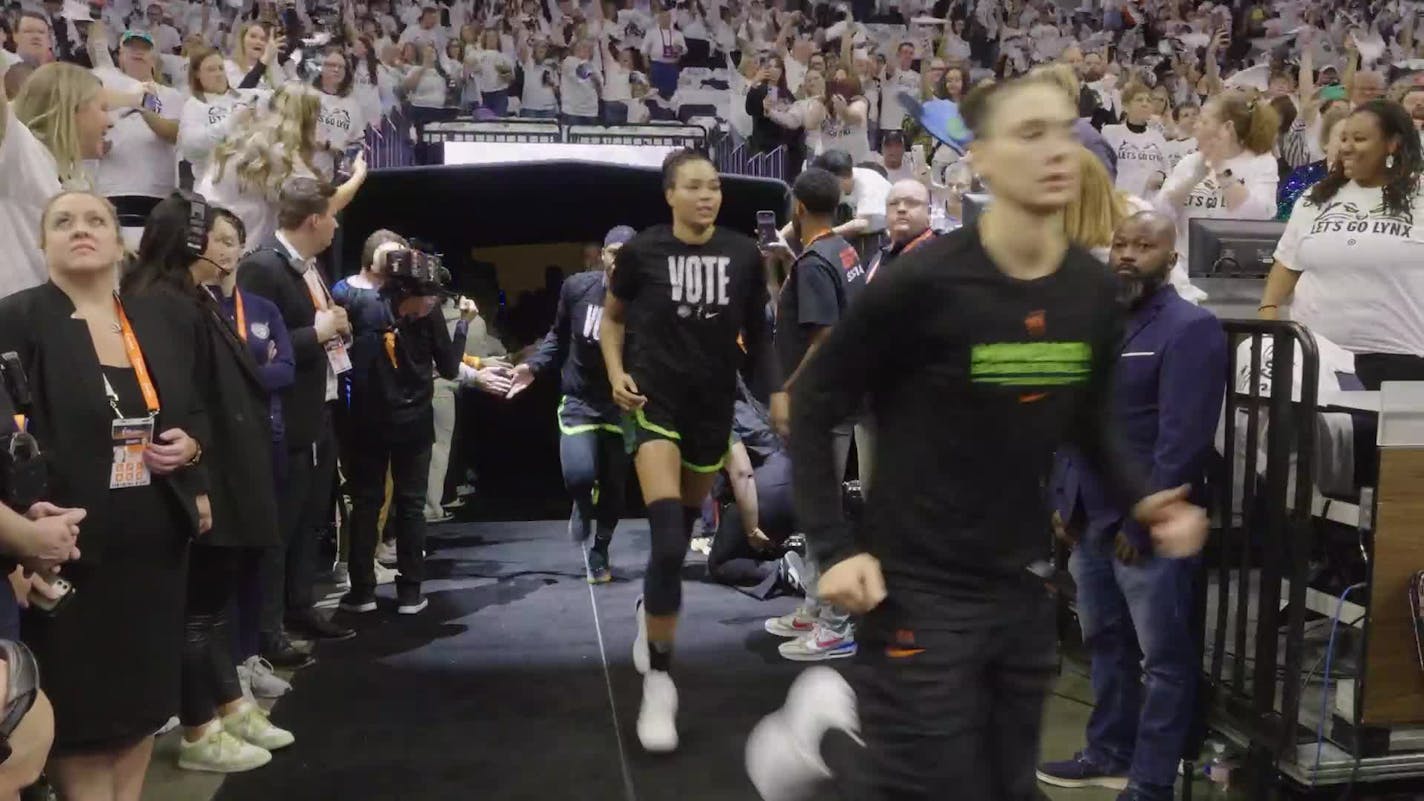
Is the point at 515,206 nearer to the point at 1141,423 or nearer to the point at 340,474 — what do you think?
the point at 340,474

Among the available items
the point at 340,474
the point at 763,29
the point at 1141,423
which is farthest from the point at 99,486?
the point at 763,29

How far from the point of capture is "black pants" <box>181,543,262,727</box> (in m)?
3.46

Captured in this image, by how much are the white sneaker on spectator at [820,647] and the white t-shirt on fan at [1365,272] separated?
211cm

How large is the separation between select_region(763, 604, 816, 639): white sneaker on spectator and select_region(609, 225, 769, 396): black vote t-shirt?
158 centimetres

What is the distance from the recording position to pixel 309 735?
3.87 meters

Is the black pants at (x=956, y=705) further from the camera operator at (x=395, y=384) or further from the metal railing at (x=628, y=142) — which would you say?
the metal railing at (x=628, y=142)

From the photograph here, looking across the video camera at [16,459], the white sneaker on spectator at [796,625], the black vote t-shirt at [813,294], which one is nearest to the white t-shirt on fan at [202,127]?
the black vote t-shirt at [813,294]

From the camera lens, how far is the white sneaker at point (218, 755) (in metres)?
3.56

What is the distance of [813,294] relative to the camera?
451 centimetres

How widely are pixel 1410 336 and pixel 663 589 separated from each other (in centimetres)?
246

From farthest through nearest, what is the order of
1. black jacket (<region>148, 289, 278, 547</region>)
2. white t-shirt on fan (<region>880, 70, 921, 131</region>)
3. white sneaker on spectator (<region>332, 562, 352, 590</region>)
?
Result: 1. white t-shirt on fan (<region>880, 70, 921, 131</region>)
2. white sneaker on spectator (<region>332, 562, 352, 590</region>)
3. black jacket (<region>148, 289, 278, 547</region>)

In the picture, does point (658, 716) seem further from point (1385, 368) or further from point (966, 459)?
point (1385, 368)

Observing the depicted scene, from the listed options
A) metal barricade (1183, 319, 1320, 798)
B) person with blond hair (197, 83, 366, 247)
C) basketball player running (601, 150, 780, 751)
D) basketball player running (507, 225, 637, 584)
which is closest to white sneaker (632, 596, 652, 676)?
basketball player running (601, 150, 780, 751)

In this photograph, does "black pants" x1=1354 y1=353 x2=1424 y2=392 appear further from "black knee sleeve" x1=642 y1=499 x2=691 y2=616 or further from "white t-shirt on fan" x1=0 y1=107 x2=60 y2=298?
"white t-shirt on fan" x1=0 y1=107 x2=60 y2=298
